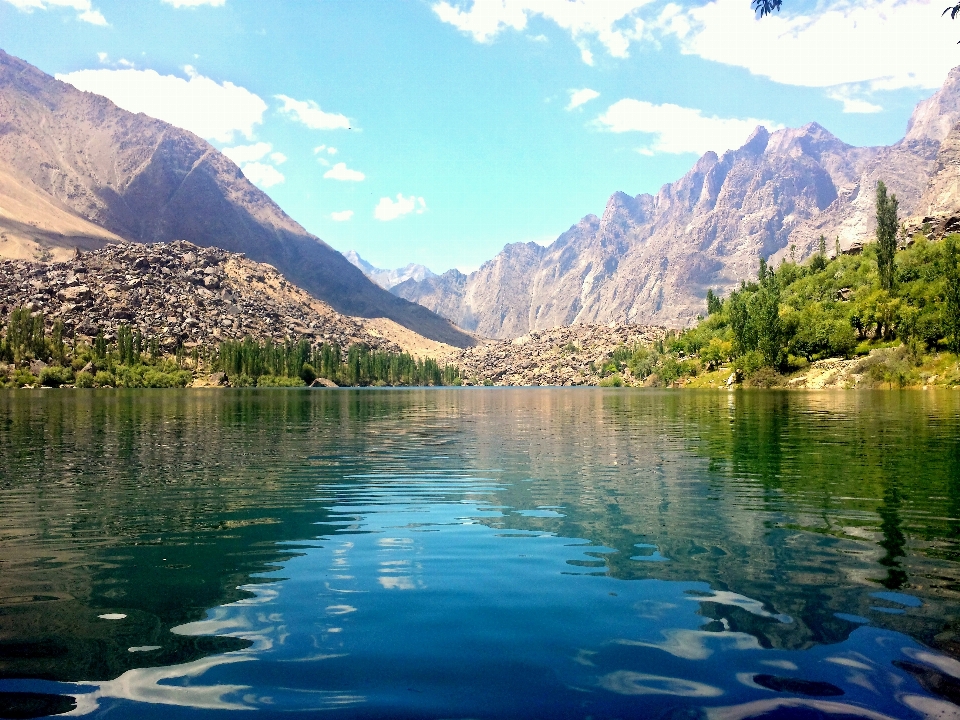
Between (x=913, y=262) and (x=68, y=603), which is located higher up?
(x=913, y=262)

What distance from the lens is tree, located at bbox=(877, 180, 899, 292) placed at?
182 m

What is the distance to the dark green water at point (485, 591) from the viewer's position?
30.1 feet

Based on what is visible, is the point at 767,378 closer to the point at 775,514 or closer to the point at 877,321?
the point at 877,321

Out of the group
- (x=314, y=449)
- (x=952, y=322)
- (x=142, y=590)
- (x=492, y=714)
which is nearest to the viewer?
(x=492, y=714)

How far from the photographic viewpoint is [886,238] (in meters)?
187

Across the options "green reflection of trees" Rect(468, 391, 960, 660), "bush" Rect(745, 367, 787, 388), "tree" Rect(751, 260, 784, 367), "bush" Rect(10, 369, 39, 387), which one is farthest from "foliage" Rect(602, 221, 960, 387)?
"bush" Rect(10, 369, 39, 387)

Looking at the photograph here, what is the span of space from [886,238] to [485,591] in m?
212

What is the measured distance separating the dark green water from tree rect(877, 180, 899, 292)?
178168 millimetres

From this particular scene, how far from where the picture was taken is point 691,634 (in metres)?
11.2

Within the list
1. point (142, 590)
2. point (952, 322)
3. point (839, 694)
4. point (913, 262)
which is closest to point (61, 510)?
point (142, 590)

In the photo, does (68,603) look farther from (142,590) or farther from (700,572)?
(700,572)

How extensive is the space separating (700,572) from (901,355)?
163 meters

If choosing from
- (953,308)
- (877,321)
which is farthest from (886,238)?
(953,308)

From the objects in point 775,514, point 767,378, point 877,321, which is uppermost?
point 877,321
